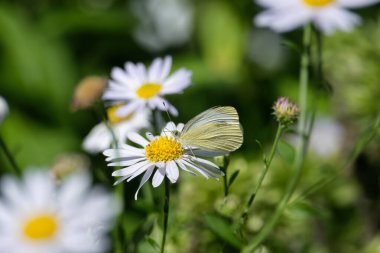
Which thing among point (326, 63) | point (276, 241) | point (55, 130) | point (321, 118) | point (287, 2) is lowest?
point (55, 130)

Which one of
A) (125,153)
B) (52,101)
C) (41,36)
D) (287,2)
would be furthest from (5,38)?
(125,153)

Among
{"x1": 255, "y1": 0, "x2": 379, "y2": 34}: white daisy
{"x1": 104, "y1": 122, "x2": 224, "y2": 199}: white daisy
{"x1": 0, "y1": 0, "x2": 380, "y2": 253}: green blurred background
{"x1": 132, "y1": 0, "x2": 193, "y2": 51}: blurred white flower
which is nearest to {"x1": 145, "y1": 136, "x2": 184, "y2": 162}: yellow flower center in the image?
{"x1": 104, "y1": 122, "x2": 224, "y2": 199}: white daisy

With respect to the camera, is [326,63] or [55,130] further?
[55,130]

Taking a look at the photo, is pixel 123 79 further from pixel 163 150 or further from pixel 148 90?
pixel 163 150

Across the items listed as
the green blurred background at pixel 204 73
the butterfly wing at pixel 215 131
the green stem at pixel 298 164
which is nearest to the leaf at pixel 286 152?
the green stem at pixel 298 164

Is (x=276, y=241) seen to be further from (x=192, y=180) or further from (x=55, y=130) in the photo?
(x=55, y=130)

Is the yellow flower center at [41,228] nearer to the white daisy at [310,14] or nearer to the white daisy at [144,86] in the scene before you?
the white daisy at [144,86]

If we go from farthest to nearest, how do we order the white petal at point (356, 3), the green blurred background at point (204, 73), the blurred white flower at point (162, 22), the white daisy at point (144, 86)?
1. the blurred white flower at point (162, 22)
2. the green blurred background at point (204, 73)
3. the white petal at point (356, 3)
4. the white daisy at point (144, 86)
